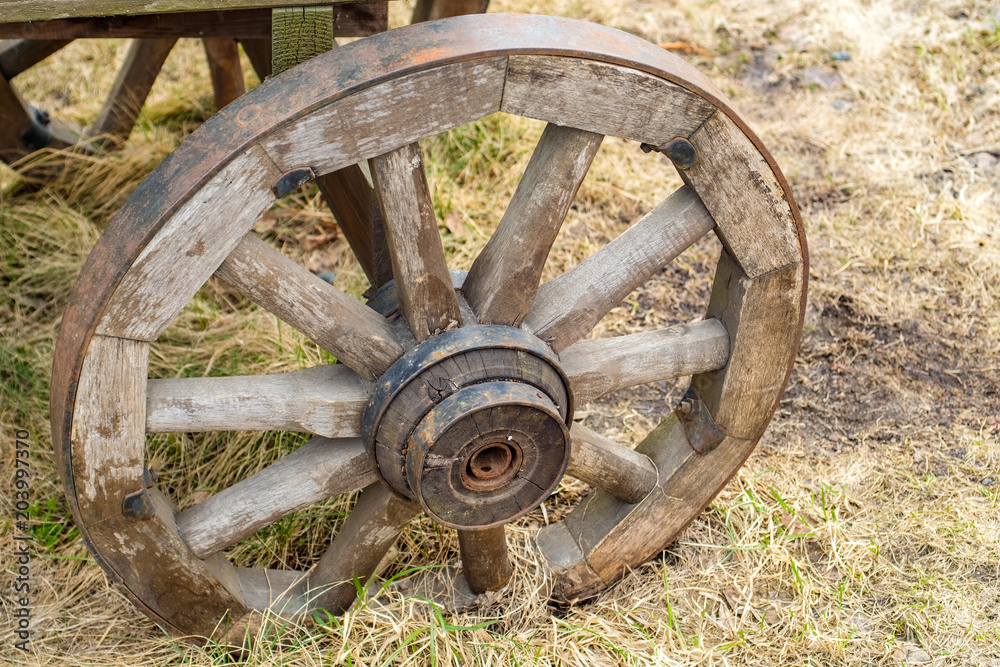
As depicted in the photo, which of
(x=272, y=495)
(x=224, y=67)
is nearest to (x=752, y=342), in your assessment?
(x=272, y=495)

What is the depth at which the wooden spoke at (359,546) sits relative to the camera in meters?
1.87

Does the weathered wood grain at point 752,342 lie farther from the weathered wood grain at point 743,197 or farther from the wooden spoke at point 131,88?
the wooden spoke at point 131,88

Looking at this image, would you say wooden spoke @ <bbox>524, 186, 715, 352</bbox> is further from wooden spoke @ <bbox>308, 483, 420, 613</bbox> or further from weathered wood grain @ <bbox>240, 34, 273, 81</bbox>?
weathered wood grain @ <bbox>240, 34, 273, 81</bbox>

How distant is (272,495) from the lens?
1.72m

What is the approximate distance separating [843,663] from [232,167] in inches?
68.1

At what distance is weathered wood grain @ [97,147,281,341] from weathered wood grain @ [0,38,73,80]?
178 cm

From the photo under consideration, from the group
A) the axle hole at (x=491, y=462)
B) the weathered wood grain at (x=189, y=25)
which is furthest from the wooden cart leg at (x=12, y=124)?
the axle hole at (x=491, y=462)

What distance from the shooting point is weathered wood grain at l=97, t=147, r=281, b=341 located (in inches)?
53.5

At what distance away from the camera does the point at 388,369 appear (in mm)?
1616

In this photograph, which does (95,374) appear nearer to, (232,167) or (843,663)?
(232,167)

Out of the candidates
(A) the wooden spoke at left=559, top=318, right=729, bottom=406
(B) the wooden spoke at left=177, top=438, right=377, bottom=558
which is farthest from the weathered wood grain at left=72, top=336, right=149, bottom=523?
(A) the wooden spoke at left=559, top=318, right=729, bottom=406

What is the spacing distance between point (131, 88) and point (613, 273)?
2337 millimetres

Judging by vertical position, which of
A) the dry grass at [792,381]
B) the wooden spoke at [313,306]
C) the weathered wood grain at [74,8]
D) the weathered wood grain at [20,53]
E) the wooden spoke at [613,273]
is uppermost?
the weathered wood grain at [74,8]
